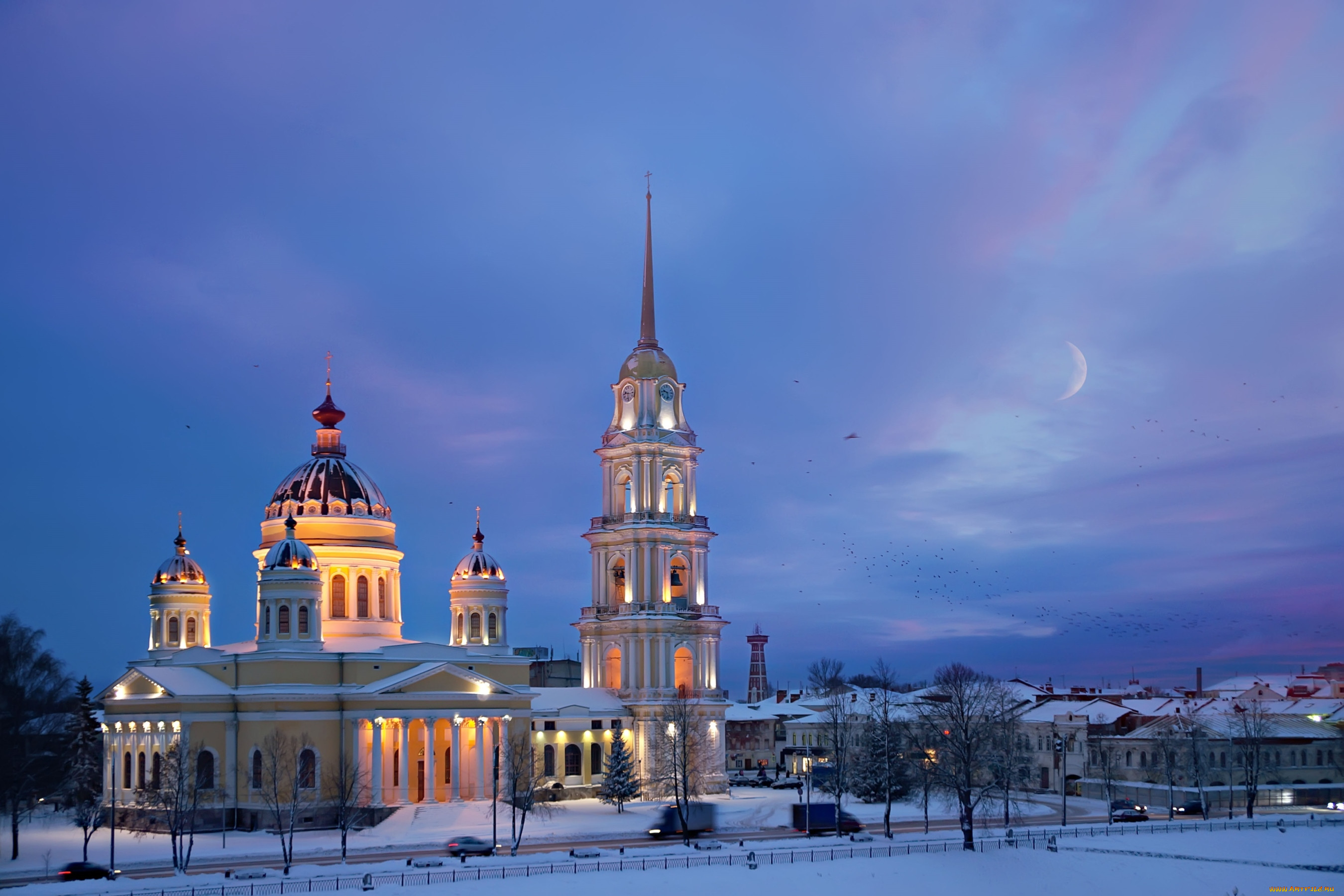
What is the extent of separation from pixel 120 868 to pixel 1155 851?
35078mm

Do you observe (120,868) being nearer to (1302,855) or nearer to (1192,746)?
(1302,855)

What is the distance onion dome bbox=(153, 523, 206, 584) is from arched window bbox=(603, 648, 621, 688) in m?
21.0

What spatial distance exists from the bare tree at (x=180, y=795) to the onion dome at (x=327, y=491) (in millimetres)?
13473

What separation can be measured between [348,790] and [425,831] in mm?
4288

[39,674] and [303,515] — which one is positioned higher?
[303,515]

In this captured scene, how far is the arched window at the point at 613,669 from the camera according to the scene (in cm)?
7681

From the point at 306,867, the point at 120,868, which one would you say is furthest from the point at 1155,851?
the point at 120,868

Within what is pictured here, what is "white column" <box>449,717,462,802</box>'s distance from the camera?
63562 millimetres

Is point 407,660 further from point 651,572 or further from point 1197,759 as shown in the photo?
point 1197,759

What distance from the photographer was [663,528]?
74.4 metres

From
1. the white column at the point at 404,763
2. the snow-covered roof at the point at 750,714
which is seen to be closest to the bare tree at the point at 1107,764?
the snow-covered roof at the point at 750,714

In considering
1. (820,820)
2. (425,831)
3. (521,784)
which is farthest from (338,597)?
(820,820)

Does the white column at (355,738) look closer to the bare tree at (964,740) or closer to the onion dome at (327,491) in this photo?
Result: the onion dome at (327,491)

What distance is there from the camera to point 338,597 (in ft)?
227
